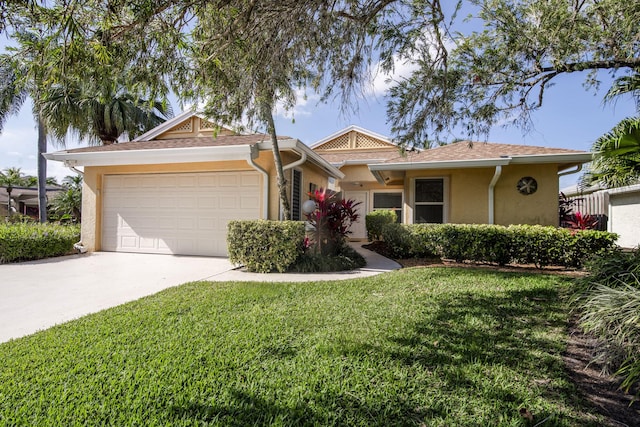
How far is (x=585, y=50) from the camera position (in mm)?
5125

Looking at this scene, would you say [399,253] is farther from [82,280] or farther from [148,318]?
[82,280]

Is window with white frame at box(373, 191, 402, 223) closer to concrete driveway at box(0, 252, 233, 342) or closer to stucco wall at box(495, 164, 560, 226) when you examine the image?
stucco wall at box(495, 164, 560, 226)

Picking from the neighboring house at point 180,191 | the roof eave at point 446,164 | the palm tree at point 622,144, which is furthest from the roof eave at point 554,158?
the neighboring house at point 180,191

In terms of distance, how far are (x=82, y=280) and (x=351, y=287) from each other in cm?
514

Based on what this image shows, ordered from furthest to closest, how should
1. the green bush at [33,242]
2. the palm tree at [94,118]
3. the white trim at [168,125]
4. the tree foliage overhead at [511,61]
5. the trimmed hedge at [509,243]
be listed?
the palm tree at [94,118] → the white trim at [168,125] → the green bush at [33,242] → the trimmed hedge at [509,243] → the tree foliage overhead at [511,61]

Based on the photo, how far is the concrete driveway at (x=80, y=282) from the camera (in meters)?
4.01

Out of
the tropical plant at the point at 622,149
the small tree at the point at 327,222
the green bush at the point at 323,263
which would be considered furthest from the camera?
the small tree at the point at 327,222

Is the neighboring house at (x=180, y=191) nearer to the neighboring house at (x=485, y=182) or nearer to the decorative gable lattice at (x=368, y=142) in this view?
the neighboring house at (x=485, y=182)

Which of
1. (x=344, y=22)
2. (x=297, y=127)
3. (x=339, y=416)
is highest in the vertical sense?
(x=344, y=22)

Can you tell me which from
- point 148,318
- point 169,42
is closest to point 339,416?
point 148,318

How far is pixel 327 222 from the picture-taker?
8047mm

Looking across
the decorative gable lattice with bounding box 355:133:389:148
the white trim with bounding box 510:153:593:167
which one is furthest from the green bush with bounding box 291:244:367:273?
the decorative gable lattice with bounding box 355:133:389:148

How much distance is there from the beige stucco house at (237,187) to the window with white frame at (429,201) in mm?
30

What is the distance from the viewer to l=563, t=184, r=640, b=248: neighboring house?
11008 millimetres
